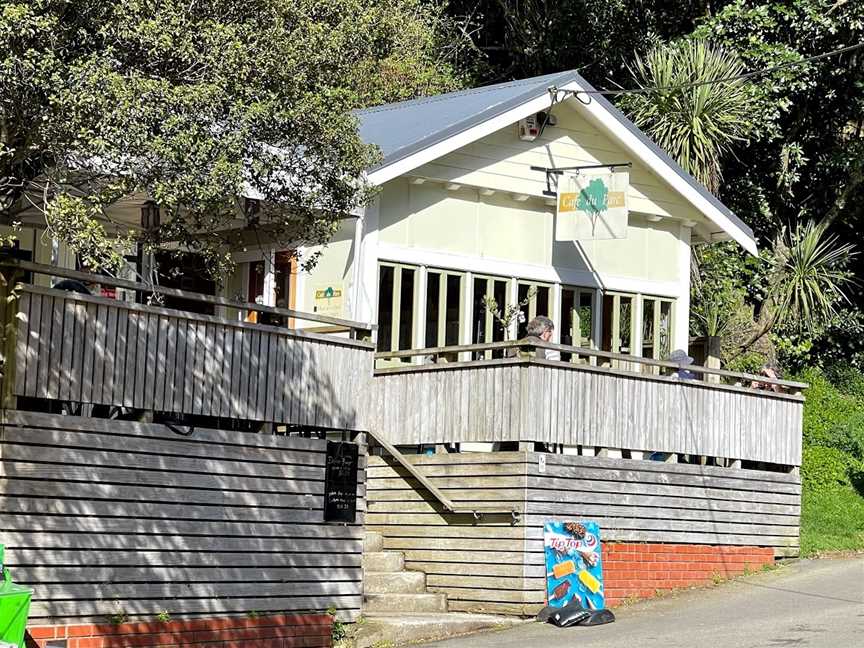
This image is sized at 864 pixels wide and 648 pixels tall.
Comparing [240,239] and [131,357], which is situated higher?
[240,239]

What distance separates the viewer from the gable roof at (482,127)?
17.6 m

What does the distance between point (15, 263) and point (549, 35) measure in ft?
71.3

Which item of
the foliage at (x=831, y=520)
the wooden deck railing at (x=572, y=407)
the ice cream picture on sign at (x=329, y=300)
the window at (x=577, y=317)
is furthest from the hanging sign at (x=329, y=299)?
the foliage at (x=831, y=520)

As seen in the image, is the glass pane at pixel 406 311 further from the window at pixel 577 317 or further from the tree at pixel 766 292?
the tree at pixel 766 292

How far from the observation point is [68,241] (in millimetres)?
10180

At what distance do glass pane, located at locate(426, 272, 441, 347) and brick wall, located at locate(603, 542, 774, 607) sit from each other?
3.96 metres

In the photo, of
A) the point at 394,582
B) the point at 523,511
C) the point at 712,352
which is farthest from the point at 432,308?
the point at 712,352

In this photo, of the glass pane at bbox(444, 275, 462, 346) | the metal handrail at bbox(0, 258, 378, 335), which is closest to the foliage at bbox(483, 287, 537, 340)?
the glass pane at bbox(444, 275, 462, 346)

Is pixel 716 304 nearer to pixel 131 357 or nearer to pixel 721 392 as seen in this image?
pixel 721 392

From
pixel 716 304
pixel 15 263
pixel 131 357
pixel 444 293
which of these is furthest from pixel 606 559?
pixel 716 304

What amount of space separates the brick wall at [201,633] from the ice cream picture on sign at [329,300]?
5000mm

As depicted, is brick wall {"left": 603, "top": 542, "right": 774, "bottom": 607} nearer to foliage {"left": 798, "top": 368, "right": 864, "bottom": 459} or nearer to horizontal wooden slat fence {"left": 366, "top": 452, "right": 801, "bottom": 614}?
horizontal wooden slat fence {"left": 366, "top": 452, "right": 801, "bottom": 614}

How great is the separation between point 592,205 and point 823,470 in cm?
626

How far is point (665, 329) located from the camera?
2102cm
